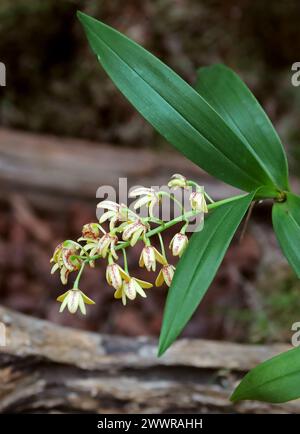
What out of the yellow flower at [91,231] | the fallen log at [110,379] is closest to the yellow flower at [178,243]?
the yellow flower at [91,231]

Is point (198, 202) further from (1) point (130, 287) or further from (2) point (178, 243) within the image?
(1) point (130, 287)

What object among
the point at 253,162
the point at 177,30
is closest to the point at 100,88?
the point at 177,30

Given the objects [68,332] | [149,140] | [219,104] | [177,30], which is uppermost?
[177,30]

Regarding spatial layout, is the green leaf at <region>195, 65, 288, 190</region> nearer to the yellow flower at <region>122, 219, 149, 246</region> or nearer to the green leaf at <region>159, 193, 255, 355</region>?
the green leaf at <region>159, 193, 255, 355</region>

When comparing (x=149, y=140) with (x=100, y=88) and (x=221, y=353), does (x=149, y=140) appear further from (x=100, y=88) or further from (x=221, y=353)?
(x=221, y=353)

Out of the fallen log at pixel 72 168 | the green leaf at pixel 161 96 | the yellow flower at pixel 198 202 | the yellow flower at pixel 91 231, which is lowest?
the yellow flower at pixel 91 231

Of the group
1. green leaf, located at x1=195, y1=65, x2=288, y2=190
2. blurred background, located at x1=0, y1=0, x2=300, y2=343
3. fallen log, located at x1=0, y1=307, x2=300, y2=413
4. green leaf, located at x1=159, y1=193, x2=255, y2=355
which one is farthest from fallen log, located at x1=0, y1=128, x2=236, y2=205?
green leaf, located at x1=159, y1=193, x2=255, y2=355

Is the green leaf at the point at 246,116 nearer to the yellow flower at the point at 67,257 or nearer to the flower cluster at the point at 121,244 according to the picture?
the flower cluster at the point at 121,244
